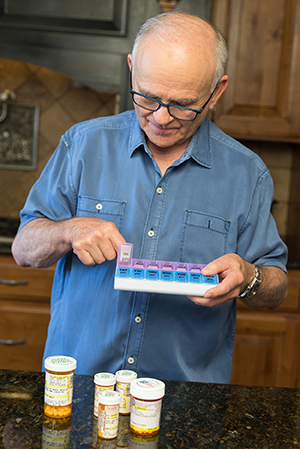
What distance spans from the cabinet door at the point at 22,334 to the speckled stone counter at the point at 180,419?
1.21 m

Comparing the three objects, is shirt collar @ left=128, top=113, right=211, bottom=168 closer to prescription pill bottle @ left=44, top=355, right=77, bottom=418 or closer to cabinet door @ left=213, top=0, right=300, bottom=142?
prescription pill bottle @ left=44, top=355, right=77, bottom=418

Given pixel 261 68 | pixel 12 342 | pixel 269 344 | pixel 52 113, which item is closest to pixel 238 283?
pixel 269 344

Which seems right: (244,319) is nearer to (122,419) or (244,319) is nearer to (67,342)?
(67,342)

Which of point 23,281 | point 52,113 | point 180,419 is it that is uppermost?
point 52,113

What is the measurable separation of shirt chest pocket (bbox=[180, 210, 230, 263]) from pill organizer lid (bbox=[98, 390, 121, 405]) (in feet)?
1.48

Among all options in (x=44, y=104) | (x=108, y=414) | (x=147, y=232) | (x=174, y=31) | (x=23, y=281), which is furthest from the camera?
(x=44, y=104)

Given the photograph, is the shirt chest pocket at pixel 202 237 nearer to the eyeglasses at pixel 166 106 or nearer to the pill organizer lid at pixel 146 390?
the eyeglasses at pixel 166 106

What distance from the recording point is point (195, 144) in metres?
1.17

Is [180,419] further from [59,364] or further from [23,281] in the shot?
[23,281]

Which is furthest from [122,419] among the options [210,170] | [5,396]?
[210,170]

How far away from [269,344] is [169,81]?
4.95 ft

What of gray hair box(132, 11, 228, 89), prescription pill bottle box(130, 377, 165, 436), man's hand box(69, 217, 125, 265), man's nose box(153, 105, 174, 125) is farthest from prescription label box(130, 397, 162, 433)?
gray hair box(132, 11, 228, 89)

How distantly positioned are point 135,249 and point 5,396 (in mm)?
438

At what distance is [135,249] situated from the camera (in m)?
1.14
